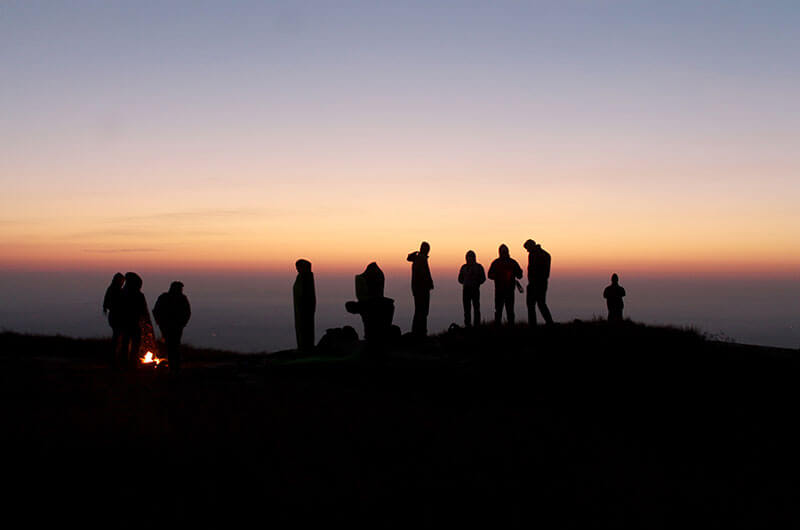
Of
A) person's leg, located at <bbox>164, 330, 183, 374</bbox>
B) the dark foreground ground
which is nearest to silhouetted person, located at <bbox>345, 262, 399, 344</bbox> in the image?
the dark foreground ground

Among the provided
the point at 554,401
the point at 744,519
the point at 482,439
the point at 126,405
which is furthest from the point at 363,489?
the point at 554,401

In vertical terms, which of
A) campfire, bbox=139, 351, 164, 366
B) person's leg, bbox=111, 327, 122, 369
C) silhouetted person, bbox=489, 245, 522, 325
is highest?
silhouetted person, bbox=489, 245, 522, 325

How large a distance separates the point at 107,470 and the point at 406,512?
10.1 ft

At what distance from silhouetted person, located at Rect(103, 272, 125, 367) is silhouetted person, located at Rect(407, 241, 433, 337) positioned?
6643mm

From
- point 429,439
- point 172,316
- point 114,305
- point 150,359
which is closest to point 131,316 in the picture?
point 114,305

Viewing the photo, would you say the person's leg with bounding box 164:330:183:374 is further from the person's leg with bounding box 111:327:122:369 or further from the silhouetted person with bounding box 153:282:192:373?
the person's leg with bounding box 111:327:122:369

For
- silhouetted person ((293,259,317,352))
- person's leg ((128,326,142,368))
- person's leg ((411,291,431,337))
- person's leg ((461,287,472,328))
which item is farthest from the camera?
person's leg ((461,287,472,328))

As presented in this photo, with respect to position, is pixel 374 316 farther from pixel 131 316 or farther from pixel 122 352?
pixel 122 352

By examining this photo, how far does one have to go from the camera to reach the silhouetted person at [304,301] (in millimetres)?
16969

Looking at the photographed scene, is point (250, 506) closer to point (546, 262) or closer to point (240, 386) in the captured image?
point (240, 386)

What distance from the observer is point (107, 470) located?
7.45 metres

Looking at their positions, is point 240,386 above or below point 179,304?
below

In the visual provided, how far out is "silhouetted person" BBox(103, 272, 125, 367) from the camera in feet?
49.7

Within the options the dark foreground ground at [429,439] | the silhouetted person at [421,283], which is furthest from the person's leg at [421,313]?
the dark foreground ground at [429,439]
